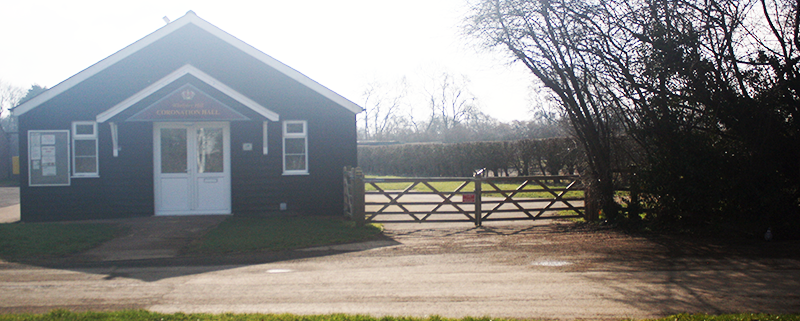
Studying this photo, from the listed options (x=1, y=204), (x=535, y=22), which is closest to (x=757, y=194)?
(x=535, y=22)

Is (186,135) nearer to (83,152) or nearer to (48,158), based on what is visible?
(83,152)

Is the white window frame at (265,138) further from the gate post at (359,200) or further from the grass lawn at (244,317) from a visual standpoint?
the grass lawn at (244,317)

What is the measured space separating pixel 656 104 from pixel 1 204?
74.7 feet

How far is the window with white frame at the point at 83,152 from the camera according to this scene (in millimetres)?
13766

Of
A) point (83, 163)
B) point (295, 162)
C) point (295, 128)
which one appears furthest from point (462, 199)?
point (83, 163)

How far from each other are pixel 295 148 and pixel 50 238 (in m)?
5.93

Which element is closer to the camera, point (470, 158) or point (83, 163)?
point (83, 163)

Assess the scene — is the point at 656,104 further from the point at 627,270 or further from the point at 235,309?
the point at 235,309

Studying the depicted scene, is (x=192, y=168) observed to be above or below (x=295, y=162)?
below

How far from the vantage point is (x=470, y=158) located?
30281mm

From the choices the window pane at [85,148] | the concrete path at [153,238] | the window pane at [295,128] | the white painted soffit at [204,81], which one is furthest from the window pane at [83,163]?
the window pane at [295,128]

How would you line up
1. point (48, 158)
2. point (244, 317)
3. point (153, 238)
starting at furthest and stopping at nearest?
point (48, 158) < point (153, 238) < point (244, 317)

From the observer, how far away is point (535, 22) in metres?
12.1

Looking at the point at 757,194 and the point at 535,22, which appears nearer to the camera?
the point at 757,194
